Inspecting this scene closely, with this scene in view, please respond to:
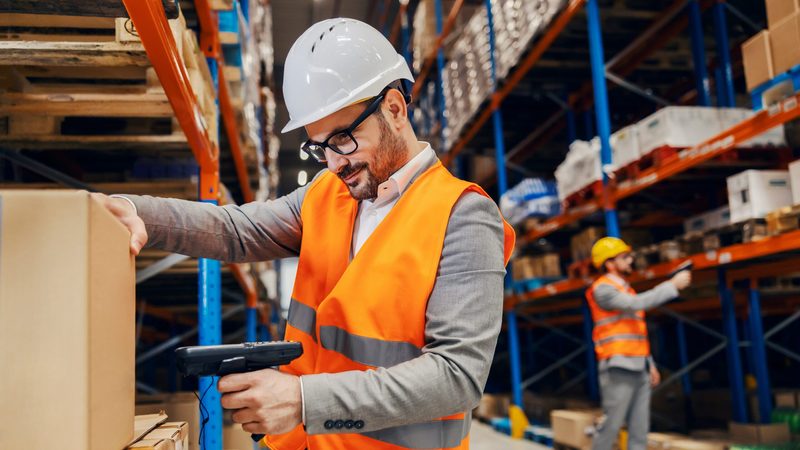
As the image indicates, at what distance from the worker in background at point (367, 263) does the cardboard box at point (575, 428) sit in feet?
17.5

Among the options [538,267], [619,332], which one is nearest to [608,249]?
[619,332]

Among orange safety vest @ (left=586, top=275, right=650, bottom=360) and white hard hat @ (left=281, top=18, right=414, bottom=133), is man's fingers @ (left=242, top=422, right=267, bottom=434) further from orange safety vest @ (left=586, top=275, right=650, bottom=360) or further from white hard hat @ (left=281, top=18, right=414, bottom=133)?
orange safety vest @ (left=586, top=275, right=650, bottom=360)

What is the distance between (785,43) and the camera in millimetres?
4473

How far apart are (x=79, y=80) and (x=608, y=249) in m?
4.32

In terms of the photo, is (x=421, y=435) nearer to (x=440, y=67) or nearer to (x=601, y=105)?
(x=601, y=105)

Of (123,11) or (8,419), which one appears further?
(123,11)

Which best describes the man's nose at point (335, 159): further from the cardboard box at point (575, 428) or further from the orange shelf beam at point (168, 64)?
the cardboard box at point (575, 428)

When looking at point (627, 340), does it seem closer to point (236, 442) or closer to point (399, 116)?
point (236, 442)

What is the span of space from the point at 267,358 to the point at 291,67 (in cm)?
81

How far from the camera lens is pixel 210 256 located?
77.6 inches

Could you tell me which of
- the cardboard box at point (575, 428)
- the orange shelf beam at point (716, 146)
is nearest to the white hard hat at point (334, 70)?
the orange shelf beam at point (716, 146)

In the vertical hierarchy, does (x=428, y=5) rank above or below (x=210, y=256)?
above

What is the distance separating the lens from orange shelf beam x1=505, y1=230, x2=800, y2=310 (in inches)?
176

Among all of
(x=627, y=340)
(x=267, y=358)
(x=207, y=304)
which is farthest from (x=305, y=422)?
(x=627, y=340)
